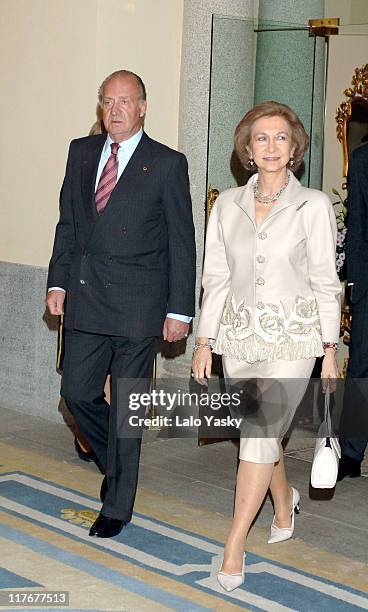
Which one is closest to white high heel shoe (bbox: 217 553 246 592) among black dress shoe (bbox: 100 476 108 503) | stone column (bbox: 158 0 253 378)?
black dress shoe (bbox: 100 476 108 503)

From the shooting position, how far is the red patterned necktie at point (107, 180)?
5301 mm

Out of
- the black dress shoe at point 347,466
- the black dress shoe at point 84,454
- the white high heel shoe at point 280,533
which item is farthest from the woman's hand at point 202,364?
the black dress shoe at point 84,454

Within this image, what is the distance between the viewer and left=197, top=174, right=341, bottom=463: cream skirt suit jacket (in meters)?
4.58

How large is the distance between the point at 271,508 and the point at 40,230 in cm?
292

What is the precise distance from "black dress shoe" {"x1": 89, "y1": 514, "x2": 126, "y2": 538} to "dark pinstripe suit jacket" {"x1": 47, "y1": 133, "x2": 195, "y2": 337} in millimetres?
852

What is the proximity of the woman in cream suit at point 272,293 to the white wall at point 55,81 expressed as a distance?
2787 millimetres

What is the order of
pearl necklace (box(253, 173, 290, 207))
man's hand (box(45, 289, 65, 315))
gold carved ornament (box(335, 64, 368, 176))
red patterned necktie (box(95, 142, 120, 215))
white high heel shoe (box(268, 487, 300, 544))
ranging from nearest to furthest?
1. pearl necklace (box(253, 173, 290, 207))
2. white high heel shoe (box(268, 487, 300, 544))
3. red patterned necktie (box(95, 142, 120, 215))
4. man's hand (box(45, 289, 65, 315))
5. gold carved ornament (box(335, 64, 368, 176))

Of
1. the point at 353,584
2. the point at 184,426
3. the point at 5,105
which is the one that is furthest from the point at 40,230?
the point at 353,584

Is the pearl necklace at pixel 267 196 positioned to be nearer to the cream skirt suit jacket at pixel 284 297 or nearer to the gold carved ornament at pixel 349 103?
the cream skirt suit jacket at pixel 284 297

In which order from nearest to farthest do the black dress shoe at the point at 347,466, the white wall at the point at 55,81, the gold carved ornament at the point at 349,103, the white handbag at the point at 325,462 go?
the white handbag at the point at 325,462 < the black dress shoe at the point at 347,466 < the white wall at the point at 55,81 < the gold carved ornament at the point at 349,103

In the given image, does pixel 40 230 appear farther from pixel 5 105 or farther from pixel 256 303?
pixel 256 303

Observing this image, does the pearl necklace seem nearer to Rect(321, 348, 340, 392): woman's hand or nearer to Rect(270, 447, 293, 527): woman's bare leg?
Rect(321, 348, 340, 392): woman's hand

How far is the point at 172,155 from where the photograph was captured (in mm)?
5324

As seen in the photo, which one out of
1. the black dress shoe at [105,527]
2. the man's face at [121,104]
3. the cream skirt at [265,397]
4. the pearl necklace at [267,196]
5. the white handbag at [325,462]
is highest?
the man's face at [121,104]
